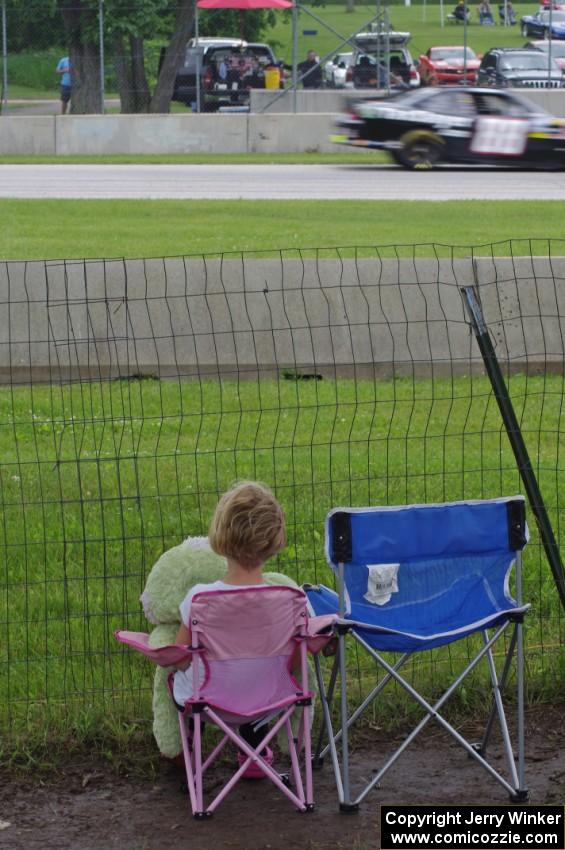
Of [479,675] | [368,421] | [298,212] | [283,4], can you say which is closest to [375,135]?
[298,212]

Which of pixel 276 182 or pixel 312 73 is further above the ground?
pixel 312 73

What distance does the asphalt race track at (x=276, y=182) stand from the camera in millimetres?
22000

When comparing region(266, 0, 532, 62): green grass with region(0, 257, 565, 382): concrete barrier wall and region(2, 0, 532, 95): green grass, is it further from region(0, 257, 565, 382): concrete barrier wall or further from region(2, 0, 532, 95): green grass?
region(0, 257, 565, 382): concrete barrier wall

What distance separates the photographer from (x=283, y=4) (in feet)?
119

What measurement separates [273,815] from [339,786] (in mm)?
224

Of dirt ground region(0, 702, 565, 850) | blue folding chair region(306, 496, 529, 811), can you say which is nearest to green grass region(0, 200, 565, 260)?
blue folding chair region(306, 496, 529, 811)

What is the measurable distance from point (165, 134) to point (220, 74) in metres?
4.35

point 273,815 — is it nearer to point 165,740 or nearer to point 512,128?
point 165,740

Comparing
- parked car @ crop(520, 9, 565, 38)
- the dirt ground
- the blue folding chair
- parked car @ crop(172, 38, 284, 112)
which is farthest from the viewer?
parked car @ crop(520, 9, 565, 38)

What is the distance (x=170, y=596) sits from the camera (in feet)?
14.5

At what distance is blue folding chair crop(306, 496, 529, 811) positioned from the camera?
4340mm

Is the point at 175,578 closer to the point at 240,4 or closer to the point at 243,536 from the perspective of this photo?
the point at 243,536

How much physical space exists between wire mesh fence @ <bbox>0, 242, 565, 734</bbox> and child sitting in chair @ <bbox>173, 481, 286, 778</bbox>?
3.01 ft

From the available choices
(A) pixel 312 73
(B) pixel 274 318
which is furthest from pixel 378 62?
(B) pixel 274 318
